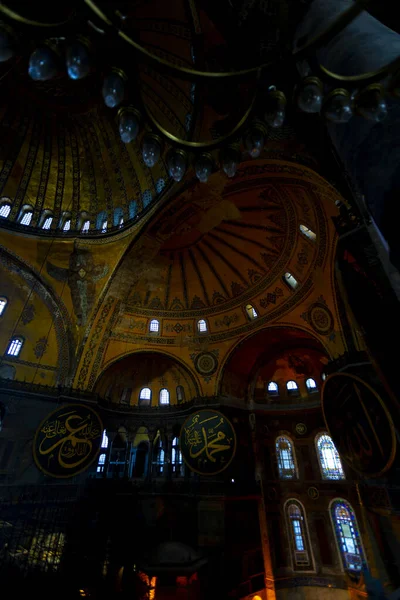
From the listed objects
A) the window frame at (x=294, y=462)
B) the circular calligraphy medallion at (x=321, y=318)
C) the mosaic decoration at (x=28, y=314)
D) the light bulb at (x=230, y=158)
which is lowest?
the window frame at (x=294, y=462)

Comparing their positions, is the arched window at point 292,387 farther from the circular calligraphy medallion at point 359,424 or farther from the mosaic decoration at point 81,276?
the mosaic decoration at point 81,276

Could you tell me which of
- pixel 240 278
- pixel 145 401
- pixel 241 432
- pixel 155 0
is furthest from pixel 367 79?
pixel 145 401

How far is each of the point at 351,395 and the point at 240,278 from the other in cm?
605

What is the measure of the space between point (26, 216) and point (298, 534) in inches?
613

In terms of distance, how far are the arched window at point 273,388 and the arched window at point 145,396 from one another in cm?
554

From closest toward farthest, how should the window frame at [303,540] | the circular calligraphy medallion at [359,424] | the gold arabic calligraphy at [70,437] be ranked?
the circular calligraphy medallion at [359,424], the gold arabic calligraphy at [70,437], the window frame at [303,540]

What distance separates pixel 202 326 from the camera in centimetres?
1212

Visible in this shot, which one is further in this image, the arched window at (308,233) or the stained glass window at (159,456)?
the stained glass window at (159,456)

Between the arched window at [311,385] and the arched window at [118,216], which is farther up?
the arched window at [118,216]

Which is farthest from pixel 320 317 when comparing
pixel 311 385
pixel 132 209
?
pixel 132 209

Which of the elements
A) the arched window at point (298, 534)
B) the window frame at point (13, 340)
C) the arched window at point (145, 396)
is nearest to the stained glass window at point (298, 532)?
the arched window at point (298, 534)

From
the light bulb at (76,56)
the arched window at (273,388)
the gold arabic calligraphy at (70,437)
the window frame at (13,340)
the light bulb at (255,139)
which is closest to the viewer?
the light bulb at (76,56)

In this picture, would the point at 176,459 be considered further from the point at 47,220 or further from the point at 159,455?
the point at 47,220

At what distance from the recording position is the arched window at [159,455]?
38.6ft
